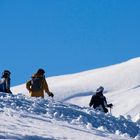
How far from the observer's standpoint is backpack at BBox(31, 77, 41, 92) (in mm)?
21188

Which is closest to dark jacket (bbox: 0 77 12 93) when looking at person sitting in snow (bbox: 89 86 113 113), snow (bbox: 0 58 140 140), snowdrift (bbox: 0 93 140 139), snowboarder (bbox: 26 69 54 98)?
snow (bbox: 0 58 140 140)

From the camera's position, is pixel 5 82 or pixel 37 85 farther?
pixel 37 85

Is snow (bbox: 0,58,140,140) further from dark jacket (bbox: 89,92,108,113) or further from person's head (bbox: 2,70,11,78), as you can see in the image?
dark jacket (bbox: 89,92,108,113)

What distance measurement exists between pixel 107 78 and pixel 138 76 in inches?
206

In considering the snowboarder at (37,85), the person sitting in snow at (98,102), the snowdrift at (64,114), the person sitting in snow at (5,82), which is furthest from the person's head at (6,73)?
the snowdrift at (64,114)

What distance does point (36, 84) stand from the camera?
21.2 m

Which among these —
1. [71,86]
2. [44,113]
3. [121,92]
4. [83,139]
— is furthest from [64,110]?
[71,86]

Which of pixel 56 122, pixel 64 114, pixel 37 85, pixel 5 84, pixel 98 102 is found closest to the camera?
pixel 56 122

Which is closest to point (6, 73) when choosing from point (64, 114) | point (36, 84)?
point (36, 84)

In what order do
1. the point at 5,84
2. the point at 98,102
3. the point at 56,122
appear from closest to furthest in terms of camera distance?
the point at 56,122 → the point at 5,84 → the point at 98,102

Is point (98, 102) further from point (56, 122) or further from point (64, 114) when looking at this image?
point (56, 122)

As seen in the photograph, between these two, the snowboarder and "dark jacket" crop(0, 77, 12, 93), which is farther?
the snowboarder

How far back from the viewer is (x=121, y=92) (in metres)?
69.8

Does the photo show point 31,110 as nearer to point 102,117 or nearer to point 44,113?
point 44,113
